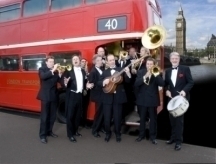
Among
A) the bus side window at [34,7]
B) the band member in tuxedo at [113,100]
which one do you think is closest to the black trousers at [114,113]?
the band member in tuxedo at [113,100]

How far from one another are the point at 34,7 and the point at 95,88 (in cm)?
345

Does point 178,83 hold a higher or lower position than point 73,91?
higher

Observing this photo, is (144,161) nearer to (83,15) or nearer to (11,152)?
(11,152)

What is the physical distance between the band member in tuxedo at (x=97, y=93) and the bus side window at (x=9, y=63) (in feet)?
11.2

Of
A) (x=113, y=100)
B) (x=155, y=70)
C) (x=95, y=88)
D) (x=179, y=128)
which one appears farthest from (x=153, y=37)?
(x=179, y=128)

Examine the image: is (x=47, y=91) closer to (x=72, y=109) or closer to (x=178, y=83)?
(x=72, y=109)

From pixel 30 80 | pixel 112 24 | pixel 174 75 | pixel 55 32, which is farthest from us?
pixel 30 80

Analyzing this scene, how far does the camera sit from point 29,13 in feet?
25.2

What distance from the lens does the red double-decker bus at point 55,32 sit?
19.2 feet

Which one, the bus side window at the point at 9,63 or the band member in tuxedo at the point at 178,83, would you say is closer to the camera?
the band member in tuxedo at the point at 178,83

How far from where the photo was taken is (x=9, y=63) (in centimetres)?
841

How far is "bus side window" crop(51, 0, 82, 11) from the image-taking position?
21.7 ft

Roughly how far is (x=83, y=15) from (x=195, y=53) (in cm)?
399

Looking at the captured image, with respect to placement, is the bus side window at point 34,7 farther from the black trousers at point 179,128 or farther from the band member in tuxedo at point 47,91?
the black trousers at point 179,128
